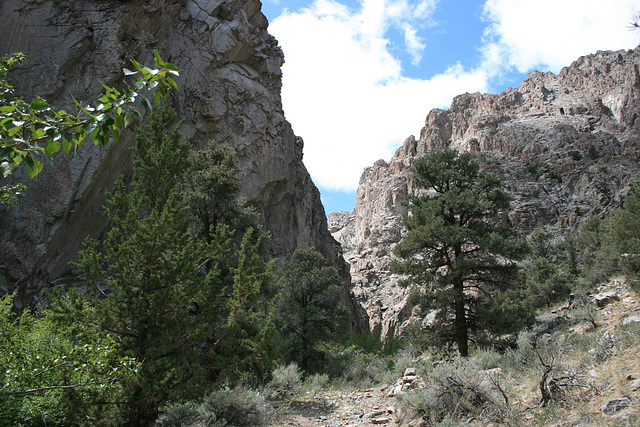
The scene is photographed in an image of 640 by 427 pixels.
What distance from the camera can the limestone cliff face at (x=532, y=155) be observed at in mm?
60281

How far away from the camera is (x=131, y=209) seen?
6.50 m

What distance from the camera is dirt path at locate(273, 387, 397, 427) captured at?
746 centimetres

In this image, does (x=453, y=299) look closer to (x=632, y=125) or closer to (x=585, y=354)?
(x=585, y=354)

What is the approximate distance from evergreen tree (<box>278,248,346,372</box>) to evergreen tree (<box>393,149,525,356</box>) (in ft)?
19.6

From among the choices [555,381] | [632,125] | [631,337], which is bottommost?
[555,381]

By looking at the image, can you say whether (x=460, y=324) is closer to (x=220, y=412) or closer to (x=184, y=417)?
(x=220, y=412)

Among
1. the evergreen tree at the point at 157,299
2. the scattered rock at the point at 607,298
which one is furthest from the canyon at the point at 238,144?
the scattered rock at the point at 607,298

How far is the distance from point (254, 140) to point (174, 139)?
931 inches

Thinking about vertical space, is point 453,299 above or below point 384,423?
above

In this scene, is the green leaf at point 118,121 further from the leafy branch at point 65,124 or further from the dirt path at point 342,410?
the dirt path at point 342,410

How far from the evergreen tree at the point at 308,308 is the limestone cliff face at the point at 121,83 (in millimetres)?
9991

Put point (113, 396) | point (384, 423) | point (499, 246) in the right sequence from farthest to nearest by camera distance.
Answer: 1. point (499, 246)
2. point (384, 423)
3. point (113, 396)

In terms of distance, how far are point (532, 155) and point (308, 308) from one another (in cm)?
7291

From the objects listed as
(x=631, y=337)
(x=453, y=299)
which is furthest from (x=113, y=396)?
(x=453, y=299)
